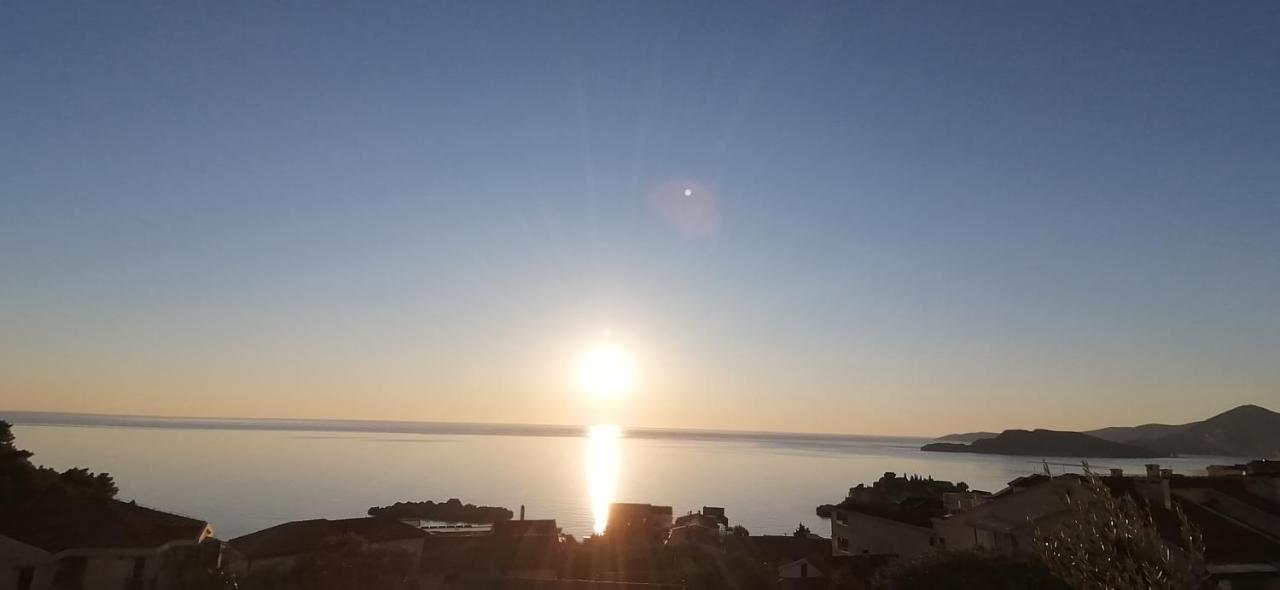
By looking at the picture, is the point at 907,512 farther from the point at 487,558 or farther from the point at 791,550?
the point at 487,558

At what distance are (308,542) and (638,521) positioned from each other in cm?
3488

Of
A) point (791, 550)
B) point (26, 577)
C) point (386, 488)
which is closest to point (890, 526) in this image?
point (791, 550)

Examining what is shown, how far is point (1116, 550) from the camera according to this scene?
37.1 ft

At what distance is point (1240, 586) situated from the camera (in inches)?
1147

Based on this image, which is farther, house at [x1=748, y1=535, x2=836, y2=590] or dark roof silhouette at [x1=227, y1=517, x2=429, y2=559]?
house at [x1=748, y1=535, x2=836, y2=590]

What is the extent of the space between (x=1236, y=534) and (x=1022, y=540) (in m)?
9.12

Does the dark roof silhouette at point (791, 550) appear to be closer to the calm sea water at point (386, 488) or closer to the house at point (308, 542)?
the house at point (308, 542)

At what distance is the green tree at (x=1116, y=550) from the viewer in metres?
10.3

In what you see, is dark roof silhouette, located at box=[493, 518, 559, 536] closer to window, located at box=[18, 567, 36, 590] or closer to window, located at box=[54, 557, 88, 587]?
window, located at box=[54, 557, 88, 587]

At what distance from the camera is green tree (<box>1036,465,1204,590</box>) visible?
405 inches

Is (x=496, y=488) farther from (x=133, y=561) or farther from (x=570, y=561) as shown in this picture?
(x=133, y=561)

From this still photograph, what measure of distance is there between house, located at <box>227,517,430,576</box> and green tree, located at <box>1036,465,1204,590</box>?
35.0 metres

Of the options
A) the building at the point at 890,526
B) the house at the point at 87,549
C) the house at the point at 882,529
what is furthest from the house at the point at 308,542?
the house at the point at 882,529

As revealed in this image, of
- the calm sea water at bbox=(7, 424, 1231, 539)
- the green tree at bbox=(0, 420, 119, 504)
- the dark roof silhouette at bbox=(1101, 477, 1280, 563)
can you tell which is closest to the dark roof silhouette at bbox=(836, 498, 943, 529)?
the dark roof silhouette at bbox=(1101, 477, 1280, 563)
